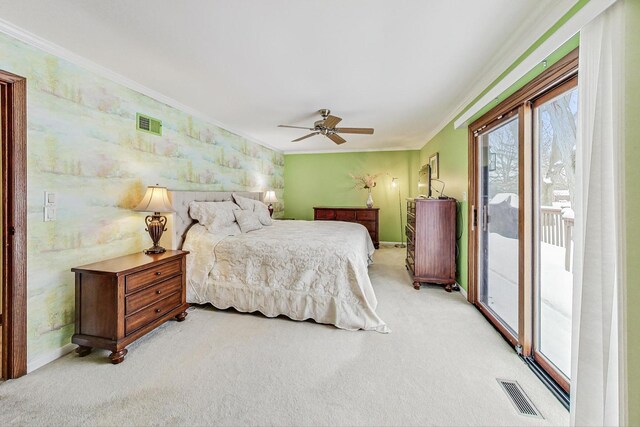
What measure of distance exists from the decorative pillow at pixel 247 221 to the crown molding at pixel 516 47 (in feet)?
10.4

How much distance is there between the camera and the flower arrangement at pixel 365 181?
6445 mm

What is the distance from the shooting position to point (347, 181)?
262 inches

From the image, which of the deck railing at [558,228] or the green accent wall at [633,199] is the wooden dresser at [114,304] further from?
the deck railing at [558,228]

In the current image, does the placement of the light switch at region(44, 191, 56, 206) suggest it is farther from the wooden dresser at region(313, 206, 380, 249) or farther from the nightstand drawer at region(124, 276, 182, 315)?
the wooden dresser at region(313, 206, 380, 249)

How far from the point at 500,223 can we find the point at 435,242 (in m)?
1.00

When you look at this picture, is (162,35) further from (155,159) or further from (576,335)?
(576,335)

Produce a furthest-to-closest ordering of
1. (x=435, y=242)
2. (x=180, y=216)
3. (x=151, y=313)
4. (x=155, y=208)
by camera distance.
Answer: (x=435, y=242) < (x=180, y=216) < (x=155, y=208) < (x=151, y=313)

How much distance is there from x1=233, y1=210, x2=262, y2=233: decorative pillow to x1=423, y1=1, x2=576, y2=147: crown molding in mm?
3162

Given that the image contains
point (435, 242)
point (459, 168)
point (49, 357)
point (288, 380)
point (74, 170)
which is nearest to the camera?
point (288, 380)

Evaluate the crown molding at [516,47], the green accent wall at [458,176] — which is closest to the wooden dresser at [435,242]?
the green accent wall at [458,176]

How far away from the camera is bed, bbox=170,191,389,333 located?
255 cm

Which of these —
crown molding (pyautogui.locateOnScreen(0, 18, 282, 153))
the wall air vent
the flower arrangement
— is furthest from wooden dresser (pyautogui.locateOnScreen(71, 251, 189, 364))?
the flower arrangement

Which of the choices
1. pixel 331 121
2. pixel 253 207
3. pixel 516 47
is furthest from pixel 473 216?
pixel 253 207

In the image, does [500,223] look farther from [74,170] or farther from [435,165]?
[74,170]
